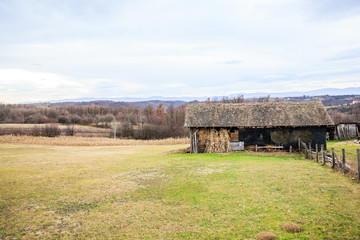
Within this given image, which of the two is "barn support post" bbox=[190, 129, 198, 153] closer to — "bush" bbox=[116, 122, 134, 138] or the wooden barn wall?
the wooden barn wall

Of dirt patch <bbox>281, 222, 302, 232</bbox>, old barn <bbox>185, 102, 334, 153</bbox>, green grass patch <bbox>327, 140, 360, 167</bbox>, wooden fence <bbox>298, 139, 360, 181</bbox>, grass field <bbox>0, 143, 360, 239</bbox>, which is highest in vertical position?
old barn <bbox>185, 102, 334, 153</bbox>

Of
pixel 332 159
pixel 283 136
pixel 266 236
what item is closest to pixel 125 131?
pixel 283 136

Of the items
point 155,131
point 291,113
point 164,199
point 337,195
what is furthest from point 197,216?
point 155,131

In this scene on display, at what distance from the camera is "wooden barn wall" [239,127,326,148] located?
27.8 metres

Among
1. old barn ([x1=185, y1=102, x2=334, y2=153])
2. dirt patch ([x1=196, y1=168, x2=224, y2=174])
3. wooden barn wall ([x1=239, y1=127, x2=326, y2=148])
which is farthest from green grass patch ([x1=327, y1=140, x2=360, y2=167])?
dirt patch ([x1=196, y1=168, x2=224, y2=174])

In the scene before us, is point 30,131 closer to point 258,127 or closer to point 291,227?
point 258,127

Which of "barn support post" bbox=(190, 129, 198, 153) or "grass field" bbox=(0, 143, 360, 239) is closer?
"grass field" bbox=(0, 143, 360, 239)

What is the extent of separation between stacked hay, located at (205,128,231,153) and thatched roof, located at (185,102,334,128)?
3.01 feet

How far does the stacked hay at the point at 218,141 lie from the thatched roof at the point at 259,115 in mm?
917

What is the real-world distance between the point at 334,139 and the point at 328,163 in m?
23.5

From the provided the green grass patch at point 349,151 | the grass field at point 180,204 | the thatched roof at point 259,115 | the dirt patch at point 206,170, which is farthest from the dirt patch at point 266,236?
the thatched roof at point 259,115

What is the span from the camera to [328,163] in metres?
19.0

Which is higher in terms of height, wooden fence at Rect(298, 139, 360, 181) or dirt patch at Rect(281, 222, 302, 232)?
wooden fence at Rect(298, 139, 360, 181)

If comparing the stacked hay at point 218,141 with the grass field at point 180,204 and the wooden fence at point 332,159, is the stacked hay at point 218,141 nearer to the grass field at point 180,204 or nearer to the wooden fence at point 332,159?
the wooden fence at point 332,159
